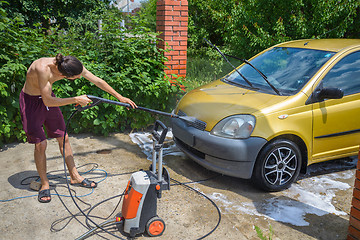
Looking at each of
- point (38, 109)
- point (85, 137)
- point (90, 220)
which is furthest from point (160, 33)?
point (90, 220)

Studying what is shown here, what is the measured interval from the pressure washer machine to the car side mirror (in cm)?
209

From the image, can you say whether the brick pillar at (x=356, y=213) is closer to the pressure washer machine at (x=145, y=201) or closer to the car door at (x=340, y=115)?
the car door at (x=340, y=115)

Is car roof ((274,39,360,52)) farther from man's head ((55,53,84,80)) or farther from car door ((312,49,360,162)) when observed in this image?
man's head ((55,53,84,80))

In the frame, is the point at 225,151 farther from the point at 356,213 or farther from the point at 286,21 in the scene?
the point at 286,21

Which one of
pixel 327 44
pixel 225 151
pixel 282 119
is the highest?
pixel 327 44

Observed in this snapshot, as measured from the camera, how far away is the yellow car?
388 cm

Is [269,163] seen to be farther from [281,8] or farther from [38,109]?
[281,8]

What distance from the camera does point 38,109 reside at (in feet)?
12.3

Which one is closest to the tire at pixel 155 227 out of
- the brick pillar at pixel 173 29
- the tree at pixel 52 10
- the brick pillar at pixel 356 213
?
the brick pillar at pixel 356 213

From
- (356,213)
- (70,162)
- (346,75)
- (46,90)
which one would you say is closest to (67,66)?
(46,90)

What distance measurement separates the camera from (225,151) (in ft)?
12.7

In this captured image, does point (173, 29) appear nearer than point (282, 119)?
No

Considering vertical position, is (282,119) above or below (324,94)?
below

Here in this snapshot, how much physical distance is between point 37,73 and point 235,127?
2283mm
